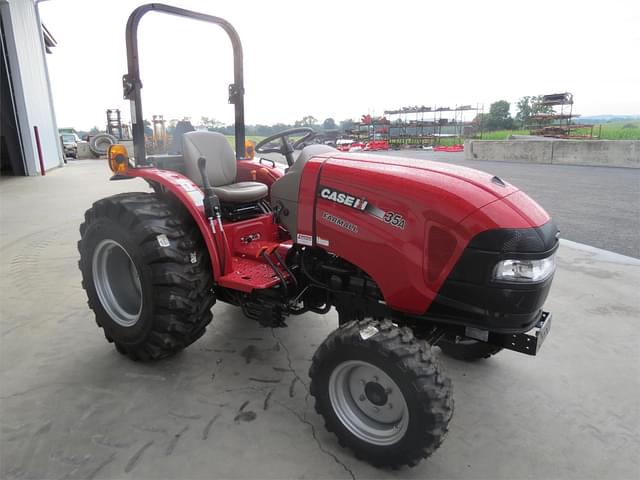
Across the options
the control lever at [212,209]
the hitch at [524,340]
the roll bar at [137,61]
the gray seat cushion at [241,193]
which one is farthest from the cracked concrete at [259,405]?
the roll bar at [137,61]

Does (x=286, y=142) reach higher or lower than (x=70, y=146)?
higher

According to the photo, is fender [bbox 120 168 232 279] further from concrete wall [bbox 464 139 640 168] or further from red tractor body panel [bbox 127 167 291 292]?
concrete wall [bbox 464 139 640 168]

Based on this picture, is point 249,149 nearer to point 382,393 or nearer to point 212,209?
point 212,209

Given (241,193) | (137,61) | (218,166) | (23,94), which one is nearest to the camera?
(137,61)

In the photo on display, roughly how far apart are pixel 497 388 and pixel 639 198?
7.41 metres

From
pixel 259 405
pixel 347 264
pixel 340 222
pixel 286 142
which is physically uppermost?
pixel 286 142

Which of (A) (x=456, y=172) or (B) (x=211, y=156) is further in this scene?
(B) (x=211, y=156)

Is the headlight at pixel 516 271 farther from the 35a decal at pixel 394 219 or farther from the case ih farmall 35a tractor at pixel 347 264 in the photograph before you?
the 35a decal at pixel 394 219

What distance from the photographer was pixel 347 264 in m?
2.24

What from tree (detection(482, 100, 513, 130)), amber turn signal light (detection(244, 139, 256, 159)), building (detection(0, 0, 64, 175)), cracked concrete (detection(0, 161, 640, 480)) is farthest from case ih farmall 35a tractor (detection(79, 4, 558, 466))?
tree (detection(482, 100, 513, 130))

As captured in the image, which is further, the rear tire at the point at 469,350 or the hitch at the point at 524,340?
the rear tire at the point at 469,350

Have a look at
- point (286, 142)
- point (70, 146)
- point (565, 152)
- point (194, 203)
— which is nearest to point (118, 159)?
point (194, 203)

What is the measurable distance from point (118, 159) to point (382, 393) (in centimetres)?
216

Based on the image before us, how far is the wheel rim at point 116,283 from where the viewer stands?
2.77m
